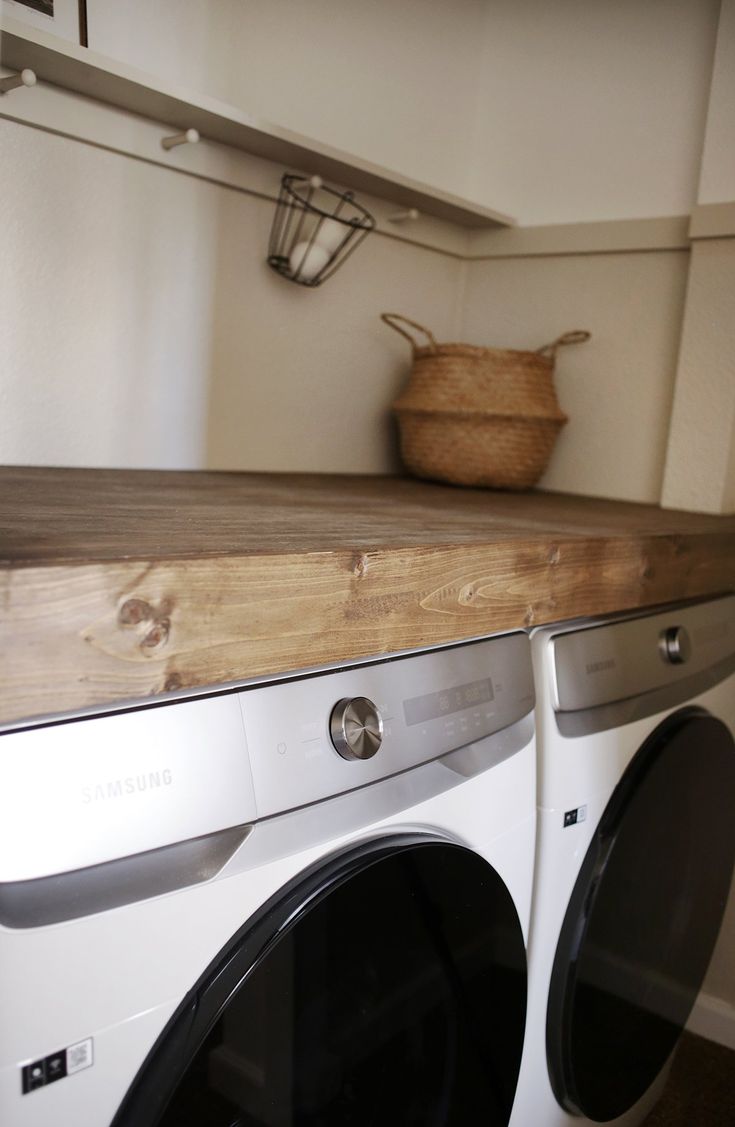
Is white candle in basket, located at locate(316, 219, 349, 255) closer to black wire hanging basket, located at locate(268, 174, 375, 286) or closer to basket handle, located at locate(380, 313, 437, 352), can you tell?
black wire hanging basket, located at locate(268, 174, 375, 286)

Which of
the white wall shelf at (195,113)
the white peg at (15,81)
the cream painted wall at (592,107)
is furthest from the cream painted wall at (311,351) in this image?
the white peg at (15,81)

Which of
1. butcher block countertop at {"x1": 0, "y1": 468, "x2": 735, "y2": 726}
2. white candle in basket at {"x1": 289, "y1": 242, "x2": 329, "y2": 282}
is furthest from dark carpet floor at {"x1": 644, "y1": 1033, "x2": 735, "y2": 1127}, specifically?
white candle in basket at {"x1": 289, "y1": 242, "x2": 329, "y2": 282}

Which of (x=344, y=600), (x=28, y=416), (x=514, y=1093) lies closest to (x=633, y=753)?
(x=514, y=1093)

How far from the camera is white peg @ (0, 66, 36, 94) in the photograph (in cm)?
105

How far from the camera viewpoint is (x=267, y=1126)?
0.67 m

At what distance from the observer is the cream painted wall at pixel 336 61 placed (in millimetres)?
1340

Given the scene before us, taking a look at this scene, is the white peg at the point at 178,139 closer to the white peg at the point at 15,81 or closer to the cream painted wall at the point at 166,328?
the cream painted wall at the point at 166,328

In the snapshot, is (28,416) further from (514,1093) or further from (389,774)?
(514,1093)

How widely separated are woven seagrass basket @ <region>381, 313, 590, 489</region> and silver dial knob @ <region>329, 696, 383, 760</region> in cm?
98

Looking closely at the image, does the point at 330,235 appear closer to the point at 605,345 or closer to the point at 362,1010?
the point at 605,345

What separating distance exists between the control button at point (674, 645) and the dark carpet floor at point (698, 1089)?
0.77 metres

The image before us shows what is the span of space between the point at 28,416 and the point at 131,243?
30 cm

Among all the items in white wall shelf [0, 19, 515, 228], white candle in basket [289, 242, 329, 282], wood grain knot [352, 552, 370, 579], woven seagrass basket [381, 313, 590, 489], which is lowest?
wood grain knot [352, 552, 370, 579]

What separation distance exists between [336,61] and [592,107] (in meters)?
0.52
